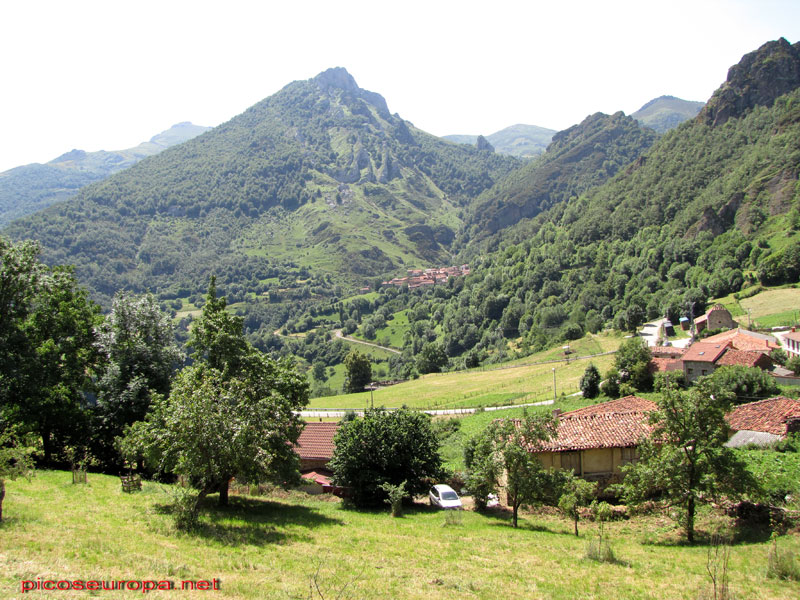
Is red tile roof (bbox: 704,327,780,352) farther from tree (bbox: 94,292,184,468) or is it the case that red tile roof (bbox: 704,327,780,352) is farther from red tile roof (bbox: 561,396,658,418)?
tree (bbox: 94,292,184,468)

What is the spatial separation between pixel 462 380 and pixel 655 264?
66.2m

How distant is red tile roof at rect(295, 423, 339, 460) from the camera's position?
34875mm

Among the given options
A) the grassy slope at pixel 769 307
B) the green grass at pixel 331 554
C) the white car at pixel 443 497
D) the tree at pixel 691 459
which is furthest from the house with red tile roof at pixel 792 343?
the white car at pixel 443 497

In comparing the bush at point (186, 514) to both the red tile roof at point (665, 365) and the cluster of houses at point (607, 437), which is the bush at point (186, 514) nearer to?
the cluster of houses at point (607, 437)

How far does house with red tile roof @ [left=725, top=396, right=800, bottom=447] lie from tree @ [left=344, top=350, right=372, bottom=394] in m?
69.6

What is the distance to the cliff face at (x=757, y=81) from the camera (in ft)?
488

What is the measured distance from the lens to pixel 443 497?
2664 cm

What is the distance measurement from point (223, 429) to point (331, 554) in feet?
19.1

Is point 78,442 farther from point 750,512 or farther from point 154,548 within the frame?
point 750,512

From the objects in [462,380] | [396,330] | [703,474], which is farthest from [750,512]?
[396,330]

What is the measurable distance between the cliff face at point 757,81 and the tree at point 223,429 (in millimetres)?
169957

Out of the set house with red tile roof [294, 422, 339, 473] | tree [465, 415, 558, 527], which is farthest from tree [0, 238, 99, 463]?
tree [465, 415, 558, 527]

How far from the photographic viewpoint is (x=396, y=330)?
6407 inches

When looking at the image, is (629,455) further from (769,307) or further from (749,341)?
(769,307)
